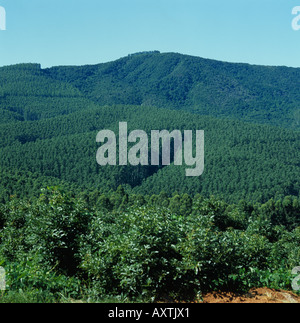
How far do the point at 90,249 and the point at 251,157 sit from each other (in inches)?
4901

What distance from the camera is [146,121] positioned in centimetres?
17450

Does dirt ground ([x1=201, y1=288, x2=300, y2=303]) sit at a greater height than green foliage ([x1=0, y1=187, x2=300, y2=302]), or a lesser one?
lesser

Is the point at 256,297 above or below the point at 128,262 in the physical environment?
below

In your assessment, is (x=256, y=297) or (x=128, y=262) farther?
(x=128, y=262)

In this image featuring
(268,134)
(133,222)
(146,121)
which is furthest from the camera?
(146,121)

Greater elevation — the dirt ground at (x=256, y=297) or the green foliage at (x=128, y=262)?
the green foliage at (x=128, y=262)

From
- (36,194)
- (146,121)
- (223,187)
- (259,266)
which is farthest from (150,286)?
(146,121)

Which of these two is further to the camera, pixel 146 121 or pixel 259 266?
pixel 146 121

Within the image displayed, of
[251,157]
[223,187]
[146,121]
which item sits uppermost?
[146,121]

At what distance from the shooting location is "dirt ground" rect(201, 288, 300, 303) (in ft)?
25.7

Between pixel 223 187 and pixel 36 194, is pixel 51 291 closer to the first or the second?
pixel 36 194

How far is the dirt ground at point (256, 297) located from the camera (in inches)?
309

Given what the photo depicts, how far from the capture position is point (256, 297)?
796cm

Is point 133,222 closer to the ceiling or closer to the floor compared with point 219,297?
closer to the ceiling
